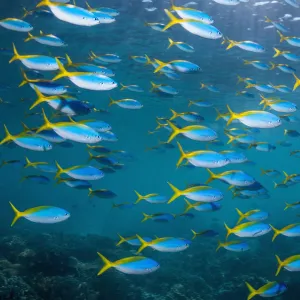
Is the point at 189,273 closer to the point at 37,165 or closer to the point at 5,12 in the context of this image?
the point at 37,165

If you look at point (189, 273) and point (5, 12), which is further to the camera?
point (5, 12)

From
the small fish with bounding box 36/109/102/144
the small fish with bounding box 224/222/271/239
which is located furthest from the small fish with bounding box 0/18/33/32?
the small fish with bounding box 224/222/271/239

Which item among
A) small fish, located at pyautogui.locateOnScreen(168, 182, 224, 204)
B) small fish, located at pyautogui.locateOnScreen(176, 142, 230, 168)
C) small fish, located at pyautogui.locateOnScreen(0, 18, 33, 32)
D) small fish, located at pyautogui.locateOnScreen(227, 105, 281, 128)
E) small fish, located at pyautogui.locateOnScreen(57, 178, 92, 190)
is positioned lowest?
small fish, located at pyautogui.locateOnScreen(57, 178, 92, 190)

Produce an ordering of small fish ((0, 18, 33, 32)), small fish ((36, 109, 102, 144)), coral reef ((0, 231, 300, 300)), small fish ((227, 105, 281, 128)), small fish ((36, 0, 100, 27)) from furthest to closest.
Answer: coral reef ((0, 231, 300, 300)) < small fish ((0, 18, 33, 32)) < small fish ((227, 105, 281, 128)) < small fish ((36, 109, 102, 144)) < small fish ((36, 0, 100, 27))

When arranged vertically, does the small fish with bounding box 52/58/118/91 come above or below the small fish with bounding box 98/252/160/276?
above

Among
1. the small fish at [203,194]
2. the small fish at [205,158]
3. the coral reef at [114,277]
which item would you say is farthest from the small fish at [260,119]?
the coral reef at [114,277]

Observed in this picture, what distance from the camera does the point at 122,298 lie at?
8.94 m

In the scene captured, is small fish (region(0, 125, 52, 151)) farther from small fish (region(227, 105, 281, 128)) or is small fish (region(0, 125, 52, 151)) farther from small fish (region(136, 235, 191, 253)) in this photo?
small fish (region(227, 105, 281, 128))

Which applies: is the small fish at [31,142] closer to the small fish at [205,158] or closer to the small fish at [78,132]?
the small fish at [78,132]

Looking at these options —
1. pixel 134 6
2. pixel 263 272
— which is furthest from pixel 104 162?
pixel 134 6

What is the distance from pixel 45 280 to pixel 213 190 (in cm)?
562

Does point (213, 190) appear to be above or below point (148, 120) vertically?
above

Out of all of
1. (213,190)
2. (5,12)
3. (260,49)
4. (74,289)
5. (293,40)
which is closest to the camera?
(213,190)

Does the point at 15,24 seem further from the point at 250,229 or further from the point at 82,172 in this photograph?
the point at 250,229
